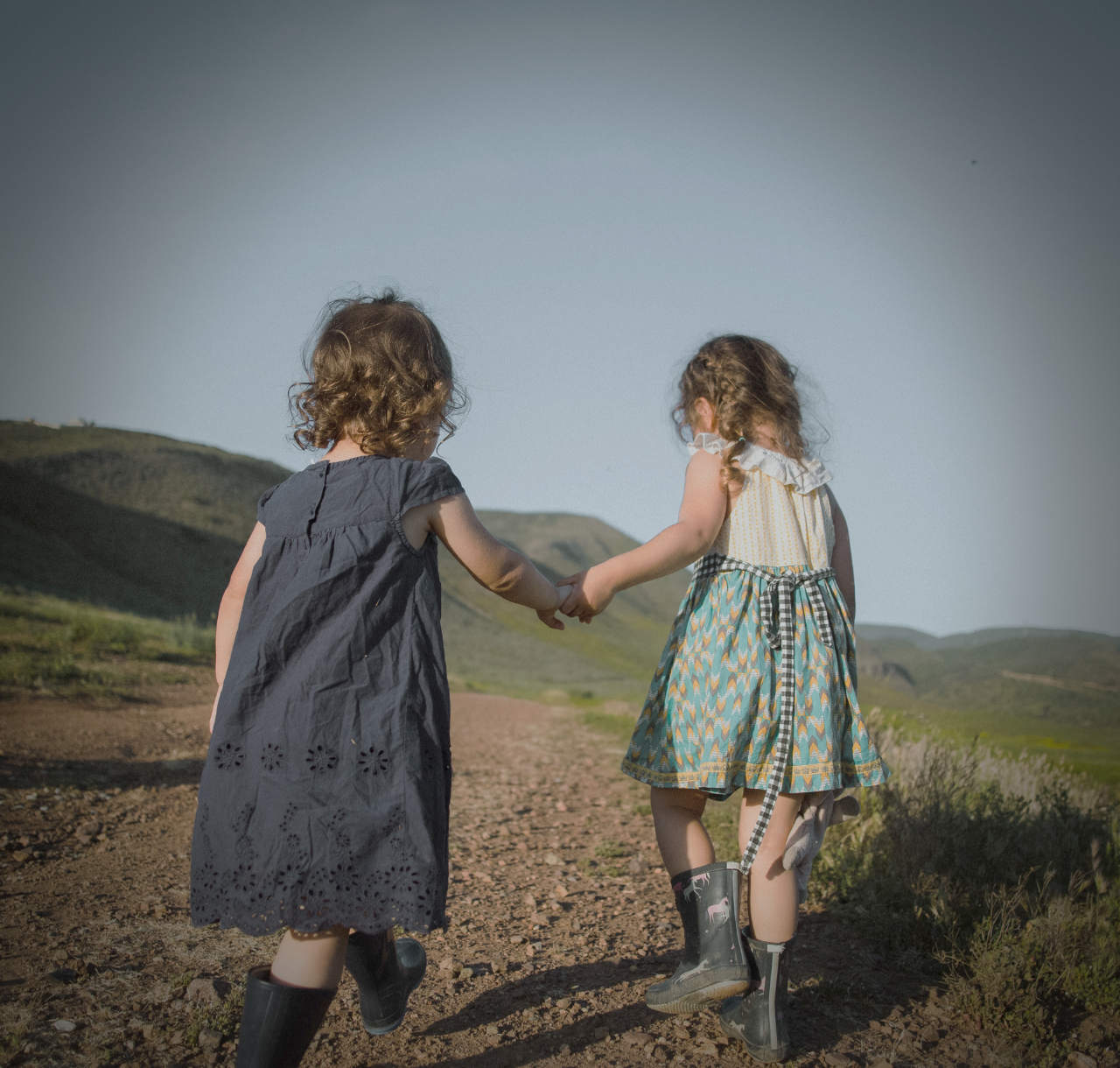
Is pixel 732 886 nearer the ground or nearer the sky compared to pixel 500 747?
nearer the sky

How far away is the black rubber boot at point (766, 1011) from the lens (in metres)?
2.00

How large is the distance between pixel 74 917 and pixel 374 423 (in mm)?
1845

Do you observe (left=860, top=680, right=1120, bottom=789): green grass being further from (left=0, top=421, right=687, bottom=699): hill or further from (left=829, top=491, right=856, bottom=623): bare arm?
(left=0, top=421, right=687, bottom=699): hill

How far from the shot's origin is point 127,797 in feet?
12.9

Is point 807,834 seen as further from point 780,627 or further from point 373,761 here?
point 373,761

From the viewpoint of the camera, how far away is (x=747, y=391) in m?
2.29

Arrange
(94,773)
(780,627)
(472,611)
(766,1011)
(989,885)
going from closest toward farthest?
(766,1011)
(780,627)
(989,885)
(94,773)
(472,611)

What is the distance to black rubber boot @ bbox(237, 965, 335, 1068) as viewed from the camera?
63.0 inches

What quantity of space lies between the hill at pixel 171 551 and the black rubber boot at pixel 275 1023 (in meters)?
12.5

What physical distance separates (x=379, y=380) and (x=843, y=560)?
54.1 inches

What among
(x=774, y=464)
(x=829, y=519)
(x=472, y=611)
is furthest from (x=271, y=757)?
(x=472, y=611)

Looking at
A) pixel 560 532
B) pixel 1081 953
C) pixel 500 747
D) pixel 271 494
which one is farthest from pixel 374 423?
pixel 560 532

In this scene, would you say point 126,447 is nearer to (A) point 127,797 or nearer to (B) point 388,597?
(A) point 127,797

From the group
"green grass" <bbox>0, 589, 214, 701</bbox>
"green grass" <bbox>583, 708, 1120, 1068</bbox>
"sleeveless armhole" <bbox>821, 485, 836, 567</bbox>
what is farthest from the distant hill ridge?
"sleeveless armhole" <bbox>821, 485, 836, 567</bbox>
